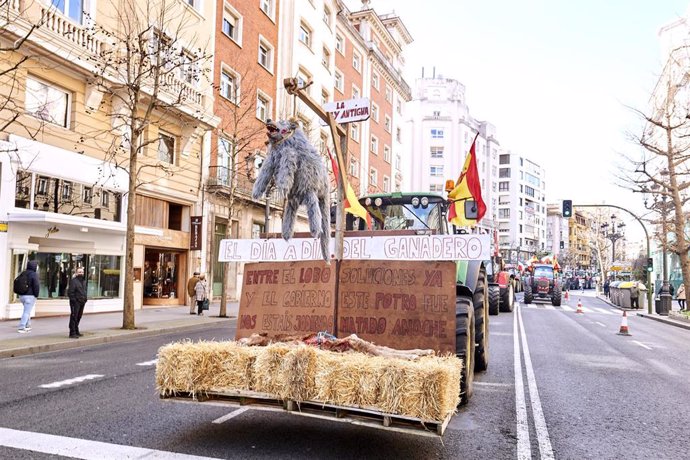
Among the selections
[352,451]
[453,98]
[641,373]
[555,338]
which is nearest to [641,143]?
[555,338]

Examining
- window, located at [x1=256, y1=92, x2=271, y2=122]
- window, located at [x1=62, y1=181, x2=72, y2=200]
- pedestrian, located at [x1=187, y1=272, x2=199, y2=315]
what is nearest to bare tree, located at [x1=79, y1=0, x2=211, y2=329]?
window, located at [x1=62, y1=181, x2=72, y2=200]

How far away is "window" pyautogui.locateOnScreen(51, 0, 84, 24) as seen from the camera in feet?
53.7

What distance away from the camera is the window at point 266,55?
94.4ft

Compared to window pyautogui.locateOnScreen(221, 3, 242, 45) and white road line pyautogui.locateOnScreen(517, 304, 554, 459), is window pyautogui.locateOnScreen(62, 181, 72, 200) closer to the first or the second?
window pyautogui.locateOnScreen(221, 3, 242, 45)

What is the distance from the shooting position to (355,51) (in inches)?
1668

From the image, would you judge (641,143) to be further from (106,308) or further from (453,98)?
(453,98)

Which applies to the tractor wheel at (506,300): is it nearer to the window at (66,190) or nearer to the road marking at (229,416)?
the window at (66,190)

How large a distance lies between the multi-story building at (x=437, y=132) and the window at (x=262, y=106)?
49.0 metres

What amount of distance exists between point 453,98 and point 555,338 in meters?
70.8

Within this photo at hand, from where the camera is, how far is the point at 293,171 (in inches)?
187

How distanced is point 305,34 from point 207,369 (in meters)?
32.1

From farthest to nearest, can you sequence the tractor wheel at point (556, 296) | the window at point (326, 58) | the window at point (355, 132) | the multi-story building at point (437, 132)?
the multi-story building at point (437, 132) → the window at point (355, 132) → the window at point (326, 58) → the tractor wheel at point (556, 296)

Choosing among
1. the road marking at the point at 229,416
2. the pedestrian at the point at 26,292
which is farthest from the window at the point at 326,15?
the road marking at the point at 229,416

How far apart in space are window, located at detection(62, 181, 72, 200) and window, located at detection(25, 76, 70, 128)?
6.20 ft
